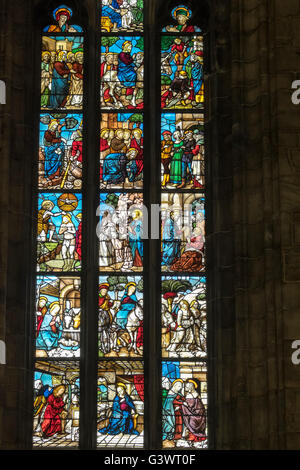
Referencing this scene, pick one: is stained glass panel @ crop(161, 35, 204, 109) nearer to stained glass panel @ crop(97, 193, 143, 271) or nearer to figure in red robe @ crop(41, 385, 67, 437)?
stained glass panel @ crop(97, 193, 143, 271)

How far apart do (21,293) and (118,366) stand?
1.23 m

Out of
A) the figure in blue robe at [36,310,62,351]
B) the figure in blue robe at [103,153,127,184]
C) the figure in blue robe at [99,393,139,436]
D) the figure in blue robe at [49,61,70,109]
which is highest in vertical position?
the figure in blue robe at [49,61,70,109]

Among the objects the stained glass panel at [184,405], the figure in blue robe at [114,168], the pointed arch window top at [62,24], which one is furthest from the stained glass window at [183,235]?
the pointed arch window top at [62,24]

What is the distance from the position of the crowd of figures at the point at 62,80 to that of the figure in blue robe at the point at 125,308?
2.21 metres

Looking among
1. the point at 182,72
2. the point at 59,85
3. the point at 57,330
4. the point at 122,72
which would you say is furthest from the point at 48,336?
the point at 182,72

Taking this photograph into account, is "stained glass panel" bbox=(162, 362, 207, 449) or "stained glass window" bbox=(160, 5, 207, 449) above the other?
"stained glass window" bbox=(160, 5, 207, 449)

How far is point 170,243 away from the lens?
14.8 m

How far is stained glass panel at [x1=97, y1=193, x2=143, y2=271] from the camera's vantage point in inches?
581

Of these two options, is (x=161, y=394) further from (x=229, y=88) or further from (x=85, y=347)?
(x=229, y=88)

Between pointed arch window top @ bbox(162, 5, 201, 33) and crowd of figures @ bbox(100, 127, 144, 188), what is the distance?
1.24 meters

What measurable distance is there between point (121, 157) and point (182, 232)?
106 centimetres

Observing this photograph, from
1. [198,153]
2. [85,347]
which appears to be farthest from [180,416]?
[198,153]

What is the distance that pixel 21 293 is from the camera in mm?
14367

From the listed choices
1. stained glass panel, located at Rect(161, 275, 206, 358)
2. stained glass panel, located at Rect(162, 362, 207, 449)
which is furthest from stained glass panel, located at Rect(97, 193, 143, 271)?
stained glass panel, located at Rect(162, 362, 207, 449)
